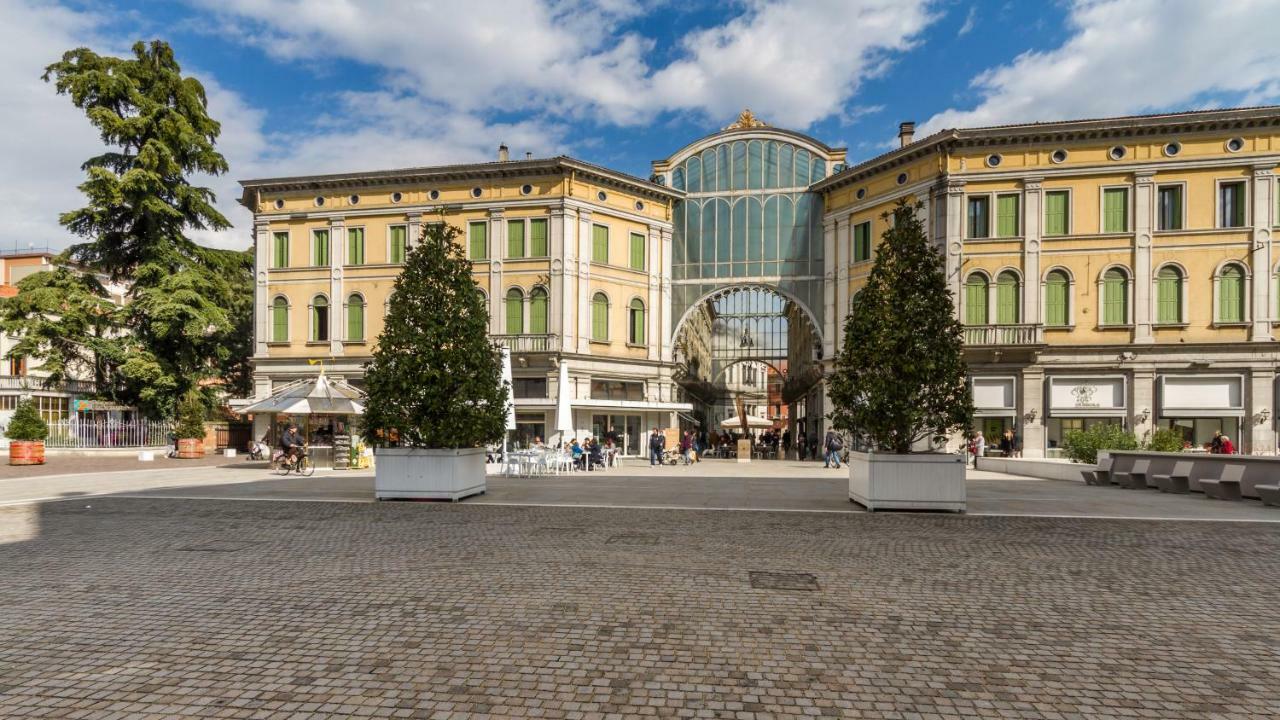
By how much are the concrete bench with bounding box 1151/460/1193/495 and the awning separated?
71.7ft

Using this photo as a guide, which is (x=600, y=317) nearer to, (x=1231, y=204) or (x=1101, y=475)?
(x=1101, y=475)

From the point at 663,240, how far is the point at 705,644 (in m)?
31.3

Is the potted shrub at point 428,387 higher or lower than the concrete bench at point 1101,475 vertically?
higher

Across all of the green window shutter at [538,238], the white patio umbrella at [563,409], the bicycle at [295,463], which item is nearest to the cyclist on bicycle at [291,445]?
the bicycle at [295,463]

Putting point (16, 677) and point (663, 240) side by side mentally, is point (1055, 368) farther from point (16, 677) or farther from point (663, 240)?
point (16, 677)

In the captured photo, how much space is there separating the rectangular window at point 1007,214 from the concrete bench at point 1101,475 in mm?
13726

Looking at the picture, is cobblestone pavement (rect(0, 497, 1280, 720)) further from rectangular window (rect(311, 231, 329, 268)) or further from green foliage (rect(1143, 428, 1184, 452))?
rectangular window (rect(311, 231, 329, 268))

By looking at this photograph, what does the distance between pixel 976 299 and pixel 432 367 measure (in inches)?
969

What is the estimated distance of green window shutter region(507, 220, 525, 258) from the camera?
32.9m

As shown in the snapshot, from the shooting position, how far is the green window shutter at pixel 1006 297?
29219 mm

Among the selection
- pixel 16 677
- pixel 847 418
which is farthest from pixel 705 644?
pixel 847 418

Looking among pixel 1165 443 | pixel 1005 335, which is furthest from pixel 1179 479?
pixel 1005 335

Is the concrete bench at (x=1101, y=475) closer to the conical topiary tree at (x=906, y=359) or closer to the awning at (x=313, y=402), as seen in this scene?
the conical topiary tree at (x=906, y=359)

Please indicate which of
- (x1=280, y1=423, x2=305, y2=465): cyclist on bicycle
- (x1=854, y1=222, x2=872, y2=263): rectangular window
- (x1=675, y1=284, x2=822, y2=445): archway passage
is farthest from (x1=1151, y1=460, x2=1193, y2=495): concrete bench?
(x1=280, y1=423, x2=305, y2=465): cyclist on bicycle
